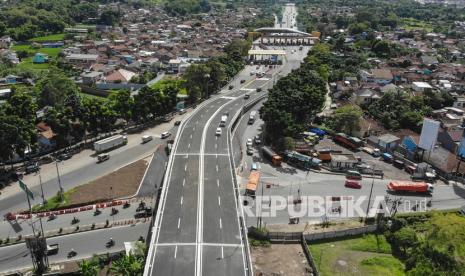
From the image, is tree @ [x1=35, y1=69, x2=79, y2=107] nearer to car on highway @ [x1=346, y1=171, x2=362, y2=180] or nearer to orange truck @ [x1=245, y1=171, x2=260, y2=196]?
orange truck @ [x1=245, y1=171, x2=260, y2=196]

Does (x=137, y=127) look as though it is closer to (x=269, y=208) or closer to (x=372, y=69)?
(x=269, y=208)

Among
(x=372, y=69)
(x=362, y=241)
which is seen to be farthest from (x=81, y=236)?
(x=372, y=69)

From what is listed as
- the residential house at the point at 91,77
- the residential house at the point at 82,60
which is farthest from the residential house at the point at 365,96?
the residential house at the point at 82,60

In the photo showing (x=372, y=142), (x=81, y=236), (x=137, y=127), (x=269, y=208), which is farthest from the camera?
(x=137, y=127)

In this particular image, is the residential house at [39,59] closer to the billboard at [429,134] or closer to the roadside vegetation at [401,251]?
the billboard at [429,134]

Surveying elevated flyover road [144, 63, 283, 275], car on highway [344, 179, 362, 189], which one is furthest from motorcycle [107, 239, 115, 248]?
car on highway [344, 179, 362, 189]

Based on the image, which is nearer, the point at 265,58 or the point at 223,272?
the point at 223,272
